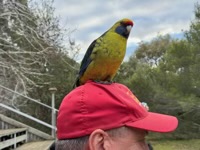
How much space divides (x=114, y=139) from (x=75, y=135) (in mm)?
122

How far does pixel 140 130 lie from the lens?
1.22m

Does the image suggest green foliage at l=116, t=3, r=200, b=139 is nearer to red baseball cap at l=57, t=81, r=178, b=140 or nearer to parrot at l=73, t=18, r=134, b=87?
parrot at l=73, t=18, r=134, b=87

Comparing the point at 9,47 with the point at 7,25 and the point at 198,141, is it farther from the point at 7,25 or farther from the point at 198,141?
the point at 198,141

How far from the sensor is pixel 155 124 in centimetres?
→ 121

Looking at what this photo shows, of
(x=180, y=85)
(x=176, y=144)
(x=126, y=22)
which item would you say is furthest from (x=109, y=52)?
(x=180, y=85)

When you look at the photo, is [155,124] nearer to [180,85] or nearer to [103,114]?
[103,114]

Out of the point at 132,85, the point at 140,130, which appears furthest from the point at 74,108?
the point at 132,85

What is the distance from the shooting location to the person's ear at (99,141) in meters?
1.14

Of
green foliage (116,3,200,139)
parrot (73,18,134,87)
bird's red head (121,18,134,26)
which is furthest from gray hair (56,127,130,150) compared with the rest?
green foliage (116,3,200,139)

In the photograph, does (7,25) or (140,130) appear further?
(7,25)

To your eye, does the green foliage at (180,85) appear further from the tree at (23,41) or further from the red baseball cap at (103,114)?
the red baseball cap at (103,114)

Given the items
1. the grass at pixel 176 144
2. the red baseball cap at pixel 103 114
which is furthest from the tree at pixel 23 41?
the red baseball cap at pixel 103 114

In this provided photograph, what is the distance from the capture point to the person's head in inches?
46.0

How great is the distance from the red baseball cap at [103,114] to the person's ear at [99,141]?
0.07 ft
